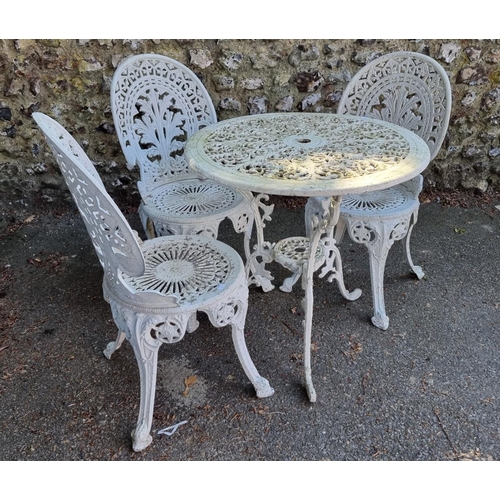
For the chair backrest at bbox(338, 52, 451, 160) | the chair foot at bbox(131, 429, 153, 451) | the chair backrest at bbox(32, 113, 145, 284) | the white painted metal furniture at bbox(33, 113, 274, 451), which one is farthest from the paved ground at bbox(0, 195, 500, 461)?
the chair backrest at bbox(338, 52, 451, 160)

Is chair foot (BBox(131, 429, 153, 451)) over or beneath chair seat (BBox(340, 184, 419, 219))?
beneath

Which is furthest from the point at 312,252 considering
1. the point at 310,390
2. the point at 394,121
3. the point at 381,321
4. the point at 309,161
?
the point at 394,121

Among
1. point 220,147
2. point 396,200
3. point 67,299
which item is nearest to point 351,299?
point 396,200

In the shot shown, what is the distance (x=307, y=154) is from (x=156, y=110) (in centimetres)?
108

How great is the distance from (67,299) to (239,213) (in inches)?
42.9

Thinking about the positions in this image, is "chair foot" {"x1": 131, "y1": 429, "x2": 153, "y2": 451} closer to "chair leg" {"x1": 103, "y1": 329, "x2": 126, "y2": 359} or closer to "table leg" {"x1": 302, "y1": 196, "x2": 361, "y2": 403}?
"chair leg" {"x1": 103, "y1": 329, "x2": 126, "y2": 359}

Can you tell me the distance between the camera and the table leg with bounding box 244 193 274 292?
7.32ft

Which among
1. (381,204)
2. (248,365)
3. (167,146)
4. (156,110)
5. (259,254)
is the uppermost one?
(156,110)

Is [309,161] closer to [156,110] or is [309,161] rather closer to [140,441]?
[156,110]

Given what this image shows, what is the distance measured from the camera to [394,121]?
2543 mm

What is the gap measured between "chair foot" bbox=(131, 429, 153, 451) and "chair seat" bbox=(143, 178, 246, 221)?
961mm

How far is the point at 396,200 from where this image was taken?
7.54ft

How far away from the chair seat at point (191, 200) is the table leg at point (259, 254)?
0.30ft

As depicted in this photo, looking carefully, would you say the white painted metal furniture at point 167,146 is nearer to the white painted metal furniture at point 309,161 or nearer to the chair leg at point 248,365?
the white painted metal furniture at point 309,161
